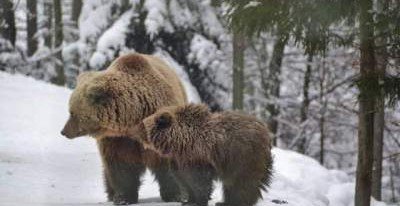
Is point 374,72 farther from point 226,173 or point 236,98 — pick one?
point 236,98

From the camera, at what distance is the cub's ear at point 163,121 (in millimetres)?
6941

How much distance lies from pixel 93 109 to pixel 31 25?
56.4 feet

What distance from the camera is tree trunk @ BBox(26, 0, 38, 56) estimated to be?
904 inches

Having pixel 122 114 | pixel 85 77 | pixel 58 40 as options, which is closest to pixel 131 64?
pixel 85 77

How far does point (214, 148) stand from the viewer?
267 inches

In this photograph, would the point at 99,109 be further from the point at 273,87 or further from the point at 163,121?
the point at 273,87

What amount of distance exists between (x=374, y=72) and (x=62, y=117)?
25.8 ft

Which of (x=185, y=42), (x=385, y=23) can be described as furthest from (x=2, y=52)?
(x=385, y=23)

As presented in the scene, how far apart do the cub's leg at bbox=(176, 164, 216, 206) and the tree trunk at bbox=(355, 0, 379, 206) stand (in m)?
2.00

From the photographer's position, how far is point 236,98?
61.0 feet

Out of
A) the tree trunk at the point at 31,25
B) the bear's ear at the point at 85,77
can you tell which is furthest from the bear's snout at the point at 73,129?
the tree trunk at the point at 31,25

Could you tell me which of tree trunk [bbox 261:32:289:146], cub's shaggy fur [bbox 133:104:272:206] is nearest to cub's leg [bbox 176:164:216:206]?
cub's shaggy fur [bbox 133:104:272:206]

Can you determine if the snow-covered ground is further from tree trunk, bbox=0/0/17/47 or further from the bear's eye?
tree trunk, bbox=0/0/17/47

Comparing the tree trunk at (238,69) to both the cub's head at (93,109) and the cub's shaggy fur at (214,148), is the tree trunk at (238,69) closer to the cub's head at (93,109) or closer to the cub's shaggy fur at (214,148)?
the cub's head at (93,109)
